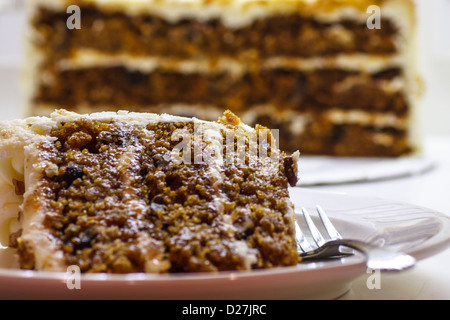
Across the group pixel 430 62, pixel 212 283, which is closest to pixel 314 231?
pixel 212 283

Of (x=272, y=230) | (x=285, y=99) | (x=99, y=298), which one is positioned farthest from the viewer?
(x=285, y=99)

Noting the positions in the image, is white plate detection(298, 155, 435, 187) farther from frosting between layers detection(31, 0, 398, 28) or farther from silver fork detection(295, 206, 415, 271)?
silver fork detection(295, 206, 415, 271)

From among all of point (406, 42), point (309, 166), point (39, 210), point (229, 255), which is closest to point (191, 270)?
point (229, 255)

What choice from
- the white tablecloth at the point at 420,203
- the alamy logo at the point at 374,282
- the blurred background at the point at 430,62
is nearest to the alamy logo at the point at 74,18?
the blurred background at the point at 430,62

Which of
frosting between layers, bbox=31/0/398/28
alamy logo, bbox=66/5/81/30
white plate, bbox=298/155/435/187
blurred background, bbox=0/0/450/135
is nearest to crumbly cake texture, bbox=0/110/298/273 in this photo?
white plate, bbox=298/155/435/187

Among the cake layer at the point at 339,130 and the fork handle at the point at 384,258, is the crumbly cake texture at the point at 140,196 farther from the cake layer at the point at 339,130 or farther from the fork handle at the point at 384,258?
the cake layer at the point at 339,130
